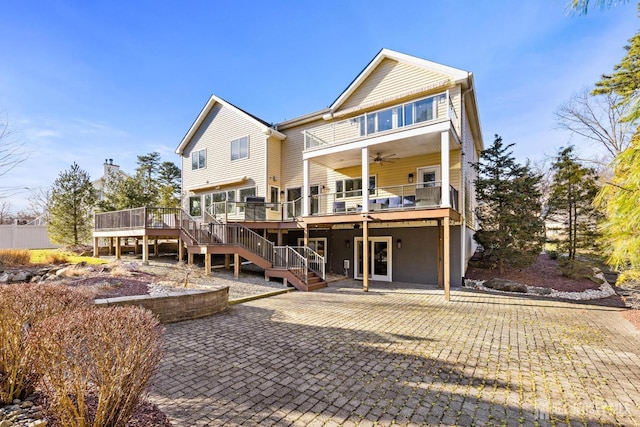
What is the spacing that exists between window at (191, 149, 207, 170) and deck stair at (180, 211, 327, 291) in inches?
307

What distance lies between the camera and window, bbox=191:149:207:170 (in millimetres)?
19641

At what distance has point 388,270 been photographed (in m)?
14.0

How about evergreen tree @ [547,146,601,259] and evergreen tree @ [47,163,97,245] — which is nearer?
evergreen tree @ [547,146,601,259]

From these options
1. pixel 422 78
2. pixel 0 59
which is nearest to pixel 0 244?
pixel 0 59

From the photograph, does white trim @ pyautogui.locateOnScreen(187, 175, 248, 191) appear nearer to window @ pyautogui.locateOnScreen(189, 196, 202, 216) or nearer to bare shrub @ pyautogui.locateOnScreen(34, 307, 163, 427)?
window @ pyautogui.locateOnScreen(189, 196, 202, 216)

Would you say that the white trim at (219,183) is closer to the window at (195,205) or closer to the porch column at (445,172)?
the window at (195,205)

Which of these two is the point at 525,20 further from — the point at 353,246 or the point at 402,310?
the point at 353,246

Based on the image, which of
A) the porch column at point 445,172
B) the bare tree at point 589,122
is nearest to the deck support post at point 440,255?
the porch column at point 445,172

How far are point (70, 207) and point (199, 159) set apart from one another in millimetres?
8871

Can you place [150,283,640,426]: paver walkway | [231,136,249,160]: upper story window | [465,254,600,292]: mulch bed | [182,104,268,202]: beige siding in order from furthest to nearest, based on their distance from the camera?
[231,136,249,160]: upper story window, [182,104,268,202]: beige siding, [465,254,600,292]: mulch bed, [150,283,640,426]: paver walkway

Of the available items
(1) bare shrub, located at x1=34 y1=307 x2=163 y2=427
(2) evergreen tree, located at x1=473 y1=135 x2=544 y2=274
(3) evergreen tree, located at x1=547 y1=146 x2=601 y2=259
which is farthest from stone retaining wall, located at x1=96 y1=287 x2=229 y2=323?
(3) evergreen tree, located at x1=547 y1=146 x2=601 y2=259

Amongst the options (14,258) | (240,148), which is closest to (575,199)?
(240,148)

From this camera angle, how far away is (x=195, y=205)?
20094mm

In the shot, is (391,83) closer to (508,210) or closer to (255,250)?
(508,210)
